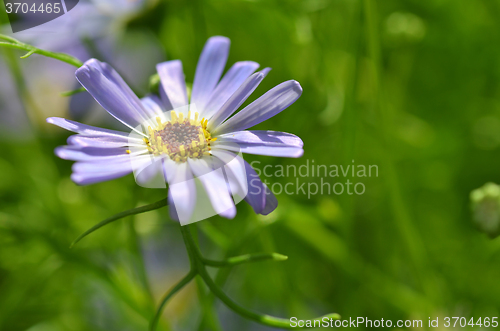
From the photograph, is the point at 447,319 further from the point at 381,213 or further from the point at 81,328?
the point at 81,328

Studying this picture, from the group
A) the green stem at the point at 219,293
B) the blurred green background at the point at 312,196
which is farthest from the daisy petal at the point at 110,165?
the blurred green background at the point at 312,196

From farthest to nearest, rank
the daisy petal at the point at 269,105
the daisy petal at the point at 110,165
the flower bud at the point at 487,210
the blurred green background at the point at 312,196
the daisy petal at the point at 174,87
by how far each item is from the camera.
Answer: the blurred green background at the point at 312,196, the flower bud at the point at 487,210, the daisy petal at the point at 174,87, the daisy petal at the point at 269,105, the daisy petal at the point at 110,165

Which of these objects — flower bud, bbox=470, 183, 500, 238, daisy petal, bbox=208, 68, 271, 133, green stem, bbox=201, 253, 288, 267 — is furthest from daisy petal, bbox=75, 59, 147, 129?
flower bud, bbox=470, 183, 500, 238

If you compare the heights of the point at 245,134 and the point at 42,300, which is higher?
the point at 245,134

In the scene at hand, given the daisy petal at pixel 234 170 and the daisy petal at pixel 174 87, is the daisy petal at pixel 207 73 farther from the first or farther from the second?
the daisy petal at pixel 234 170

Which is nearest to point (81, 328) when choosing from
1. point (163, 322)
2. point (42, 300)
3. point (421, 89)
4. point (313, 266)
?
point (42, 300)

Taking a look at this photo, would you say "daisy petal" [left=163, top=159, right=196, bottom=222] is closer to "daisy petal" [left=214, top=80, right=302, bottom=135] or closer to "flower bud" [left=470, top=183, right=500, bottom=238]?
"daisy petal" [left=214, top=80, right=302, bottom=135]
